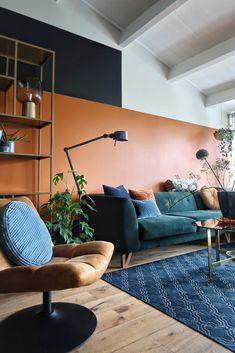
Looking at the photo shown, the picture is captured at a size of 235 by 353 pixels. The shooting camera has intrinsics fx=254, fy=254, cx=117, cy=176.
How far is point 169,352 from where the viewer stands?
134cm

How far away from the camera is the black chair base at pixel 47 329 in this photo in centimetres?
136

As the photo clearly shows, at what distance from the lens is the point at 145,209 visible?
318 cm

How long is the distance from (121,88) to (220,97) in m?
2.20

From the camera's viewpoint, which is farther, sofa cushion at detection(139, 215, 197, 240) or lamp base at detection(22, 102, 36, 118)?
sofa cushion at detection(139, 215, 197, 240)

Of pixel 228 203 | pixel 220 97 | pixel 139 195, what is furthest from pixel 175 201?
pixel 220 97

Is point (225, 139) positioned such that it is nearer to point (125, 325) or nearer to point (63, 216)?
point (63, 216)

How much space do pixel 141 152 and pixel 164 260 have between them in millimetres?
1770

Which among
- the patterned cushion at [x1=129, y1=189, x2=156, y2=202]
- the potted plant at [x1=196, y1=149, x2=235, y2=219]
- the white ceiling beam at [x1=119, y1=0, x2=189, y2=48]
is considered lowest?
the patterned cushion at [x1=129, y1=189, x2=156, y2=202]

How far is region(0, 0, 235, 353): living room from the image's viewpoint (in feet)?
9.76

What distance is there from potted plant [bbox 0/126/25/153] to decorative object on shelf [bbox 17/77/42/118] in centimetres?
32

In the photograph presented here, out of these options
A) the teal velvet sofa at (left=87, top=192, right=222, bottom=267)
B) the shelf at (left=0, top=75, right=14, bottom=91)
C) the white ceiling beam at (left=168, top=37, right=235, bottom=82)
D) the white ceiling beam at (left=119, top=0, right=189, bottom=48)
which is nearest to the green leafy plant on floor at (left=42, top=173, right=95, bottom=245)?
the teal velvet sofa at (left=87, top=192, right=222, bottom=267)

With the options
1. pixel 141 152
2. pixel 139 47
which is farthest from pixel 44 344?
pixel 139 47

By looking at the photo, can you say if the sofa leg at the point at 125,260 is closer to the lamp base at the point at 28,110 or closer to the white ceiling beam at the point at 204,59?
Result: the lamp base at the point at 28,110

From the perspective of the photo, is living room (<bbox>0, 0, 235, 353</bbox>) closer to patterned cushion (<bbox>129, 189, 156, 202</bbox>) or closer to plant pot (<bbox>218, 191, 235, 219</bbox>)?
patterned cushion (<bbox>129, 189, 156, 202</bbox>)
